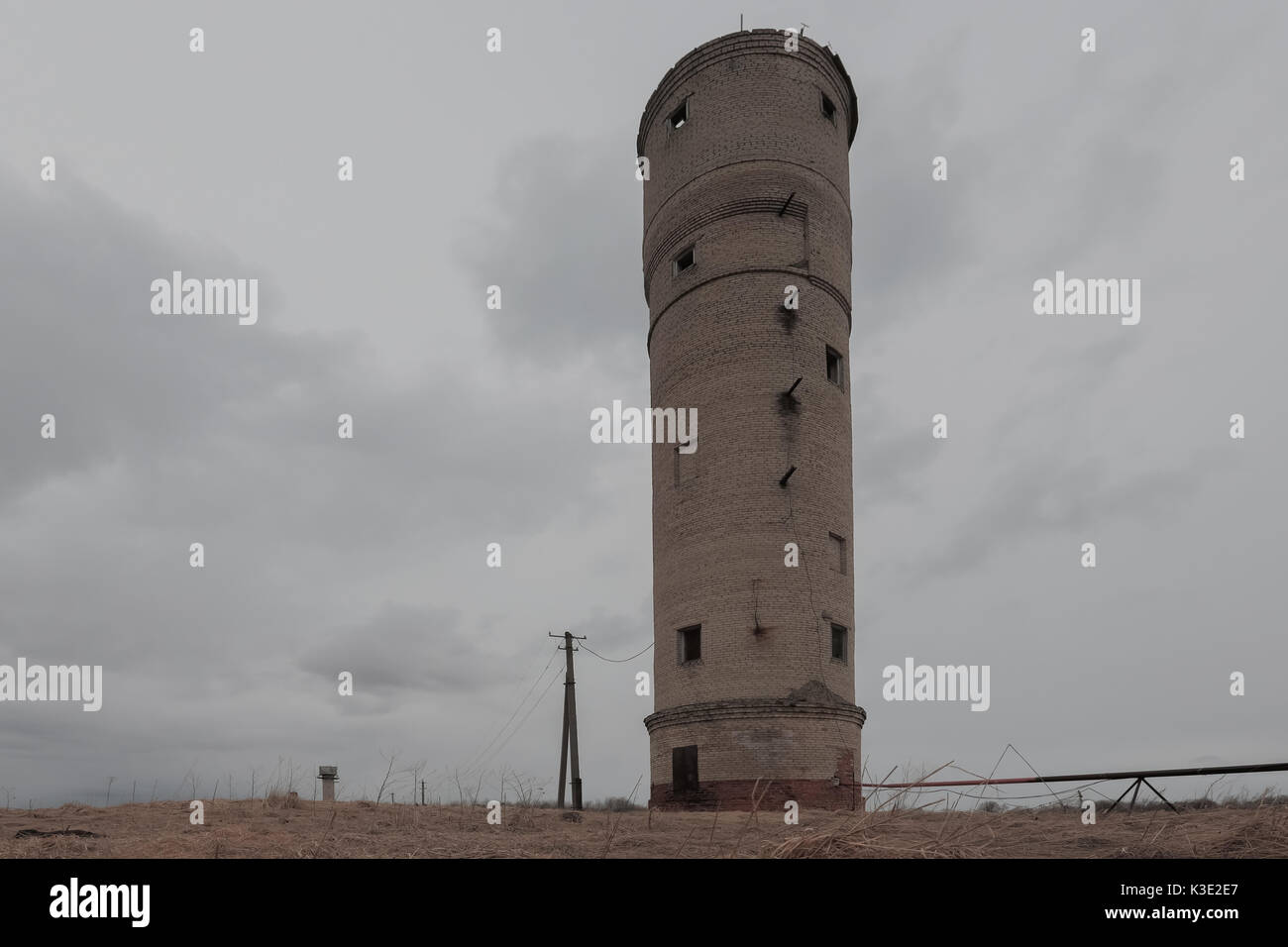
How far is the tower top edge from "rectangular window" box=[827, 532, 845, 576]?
10.6m

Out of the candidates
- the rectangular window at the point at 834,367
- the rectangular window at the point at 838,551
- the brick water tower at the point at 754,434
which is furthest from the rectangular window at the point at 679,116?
the rectangular window at the point at 838,551

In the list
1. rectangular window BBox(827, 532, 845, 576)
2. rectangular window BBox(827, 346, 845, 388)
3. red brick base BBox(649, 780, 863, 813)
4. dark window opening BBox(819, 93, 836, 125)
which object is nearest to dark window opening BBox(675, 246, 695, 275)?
rectangular window BBox(827, 346, 845, 388)

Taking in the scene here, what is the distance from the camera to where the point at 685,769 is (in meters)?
18.7

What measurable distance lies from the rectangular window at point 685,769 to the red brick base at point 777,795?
0.22 metres

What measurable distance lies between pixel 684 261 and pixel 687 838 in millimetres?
16393

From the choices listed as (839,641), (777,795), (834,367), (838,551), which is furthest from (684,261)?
(777,795)

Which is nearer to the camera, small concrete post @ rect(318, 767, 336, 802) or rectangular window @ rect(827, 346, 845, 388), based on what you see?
small concrete post @ rect(318, 767, 336, 802)

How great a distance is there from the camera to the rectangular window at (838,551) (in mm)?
19469

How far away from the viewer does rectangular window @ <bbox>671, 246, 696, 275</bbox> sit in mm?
21406

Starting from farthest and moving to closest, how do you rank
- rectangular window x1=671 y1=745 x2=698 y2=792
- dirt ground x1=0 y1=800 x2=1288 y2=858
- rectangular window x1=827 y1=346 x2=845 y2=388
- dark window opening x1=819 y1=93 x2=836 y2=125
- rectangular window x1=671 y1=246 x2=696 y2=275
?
dark window opening x1=819 y1=93 x2=836 y2=125, rectangular window x1=671 y1=246 x2=696 y2=275, rectangular window x1=827 y1=346 x2=845 y2=388, rectangular window x1=671 y1=745 x2=698 y2=792, dirt ground x1=0 y1=800 x2=1288 y2=858

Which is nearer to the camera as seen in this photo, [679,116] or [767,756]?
[767,756]

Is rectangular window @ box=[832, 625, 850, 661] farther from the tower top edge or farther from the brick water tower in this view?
the tower top edge

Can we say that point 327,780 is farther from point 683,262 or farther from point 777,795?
point 683,262

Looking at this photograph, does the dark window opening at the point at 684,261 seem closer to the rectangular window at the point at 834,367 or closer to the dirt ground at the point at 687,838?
the rectangular window at the point at 834,367
